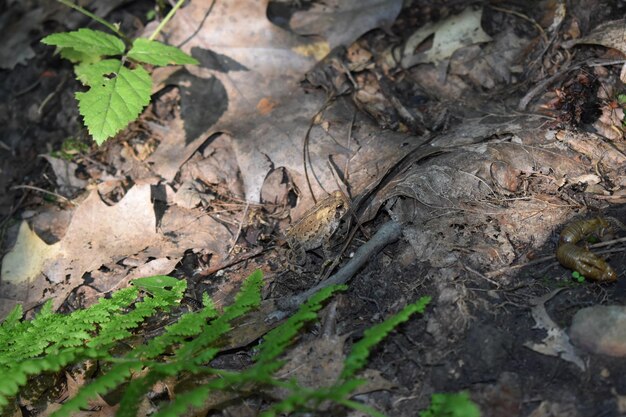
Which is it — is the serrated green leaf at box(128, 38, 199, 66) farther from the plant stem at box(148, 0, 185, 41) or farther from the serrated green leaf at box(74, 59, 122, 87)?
the plant stem at box(148, 0, 185, 41)

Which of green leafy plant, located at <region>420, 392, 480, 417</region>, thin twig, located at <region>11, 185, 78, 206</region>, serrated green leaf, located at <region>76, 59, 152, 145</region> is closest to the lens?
green leafy plant, located at <region>420, 392, 480, 417</region>

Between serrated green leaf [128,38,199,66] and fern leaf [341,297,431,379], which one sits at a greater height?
serrated green leaf [128,38,199,66]

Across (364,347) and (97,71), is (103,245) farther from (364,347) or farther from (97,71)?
(364,347)

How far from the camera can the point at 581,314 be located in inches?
111

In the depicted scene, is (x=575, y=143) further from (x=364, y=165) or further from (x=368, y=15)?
(x=368, y=15)

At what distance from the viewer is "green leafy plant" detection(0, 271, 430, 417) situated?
259 centimetres

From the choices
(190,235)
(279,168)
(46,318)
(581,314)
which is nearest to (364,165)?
(279,168)

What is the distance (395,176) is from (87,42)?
2291mm

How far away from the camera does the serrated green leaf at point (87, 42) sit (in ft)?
12.8

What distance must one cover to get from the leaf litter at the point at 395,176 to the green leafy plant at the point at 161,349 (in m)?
0.26

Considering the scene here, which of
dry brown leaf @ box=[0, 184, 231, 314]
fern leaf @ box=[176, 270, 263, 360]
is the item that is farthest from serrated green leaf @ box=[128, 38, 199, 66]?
fern leaf @ box=[176, 270, 263, 360]

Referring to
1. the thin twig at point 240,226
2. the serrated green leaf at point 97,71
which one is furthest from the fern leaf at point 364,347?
the serrated green leaf at point 97,71

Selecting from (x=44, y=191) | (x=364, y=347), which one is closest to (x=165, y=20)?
(x=44, y=191)

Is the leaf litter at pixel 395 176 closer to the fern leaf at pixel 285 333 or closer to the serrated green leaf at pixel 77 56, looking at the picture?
the fern leaf at pixel 285 333
